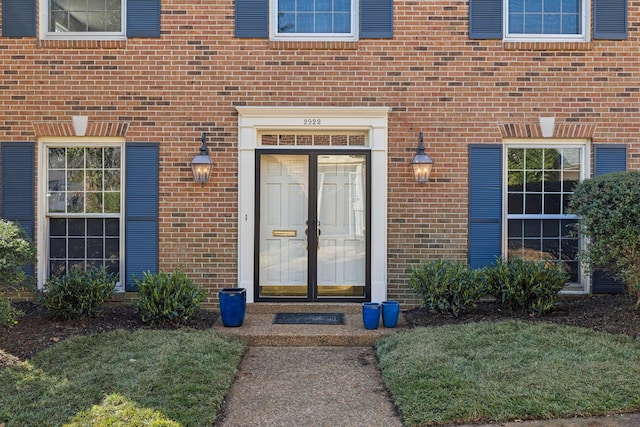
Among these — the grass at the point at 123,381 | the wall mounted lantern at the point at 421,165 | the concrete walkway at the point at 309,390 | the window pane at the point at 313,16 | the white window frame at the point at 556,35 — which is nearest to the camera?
the grass at the point at 123,381

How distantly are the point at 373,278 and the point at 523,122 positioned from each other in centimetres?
282

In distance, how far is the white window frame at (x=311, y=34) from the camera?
762 cm

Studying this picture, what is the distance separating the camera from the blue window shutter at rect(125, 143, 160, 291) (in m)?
7.56

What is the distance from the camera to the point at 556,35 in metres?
7.67

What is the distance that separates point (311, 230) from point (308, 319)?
48.0 inches

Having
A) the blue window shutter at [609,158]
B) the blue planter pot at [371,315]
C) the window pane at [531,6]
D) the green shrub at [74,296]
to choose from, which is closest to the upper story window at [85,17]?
the green shrub at [74,296]

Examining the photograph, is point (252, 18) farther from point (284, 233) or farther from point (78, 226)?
point (78, 226)

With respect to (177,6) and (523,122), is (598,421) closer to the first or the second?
(523,122)

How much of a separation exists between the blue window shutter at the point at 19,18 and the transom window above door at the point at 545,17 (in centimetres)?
623

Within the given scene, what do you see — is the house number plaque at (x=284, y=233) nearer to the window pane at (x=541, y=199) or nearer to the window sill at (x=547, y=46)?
the window pane at (x=541, y=199)

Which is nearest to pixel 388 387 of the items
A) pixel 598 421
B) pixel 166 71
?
pixel 598 421

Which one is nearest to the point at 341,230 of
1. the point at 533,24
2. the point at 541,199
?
the point at 541,199

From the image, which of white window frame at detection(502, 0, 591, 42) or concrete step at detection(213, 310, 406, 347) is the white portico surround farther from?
white window frame at detection(502, 0, 591, 42)

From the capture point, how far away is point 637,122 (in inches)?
299
